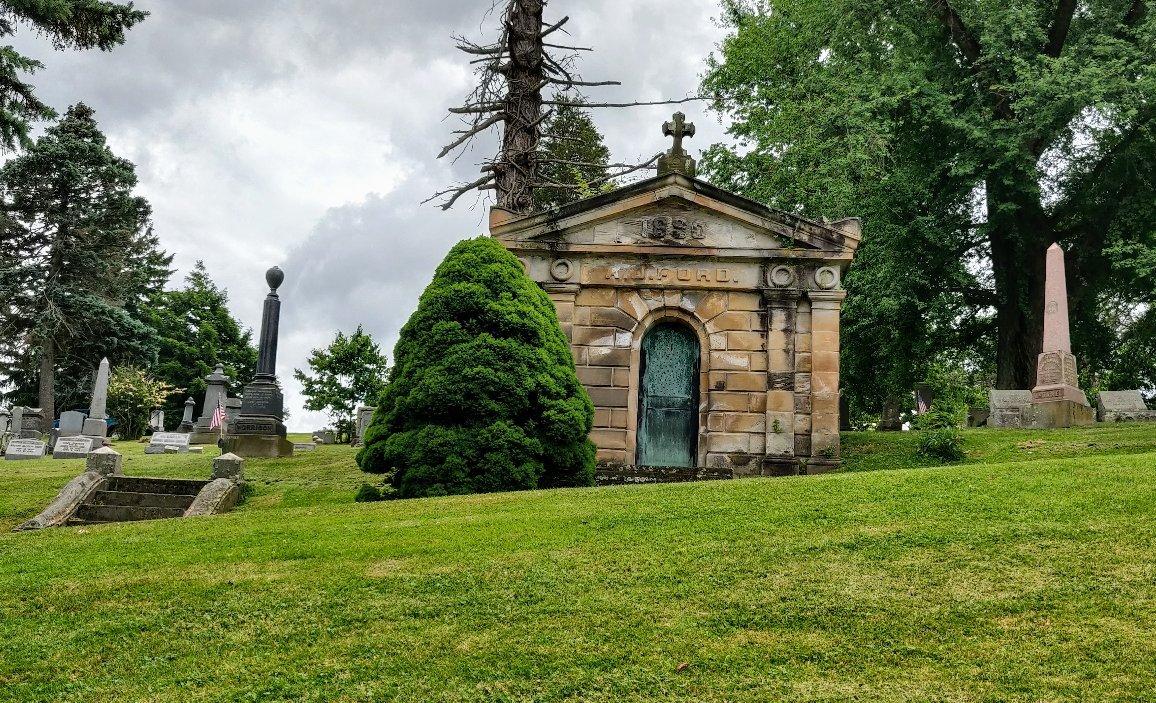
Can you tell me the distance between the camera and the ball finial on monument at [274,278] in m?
21.2

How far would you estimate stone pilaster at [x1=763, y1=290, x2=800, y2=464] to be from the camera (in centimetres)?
1510

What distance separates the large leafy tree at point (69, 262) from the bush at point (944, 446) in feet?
118

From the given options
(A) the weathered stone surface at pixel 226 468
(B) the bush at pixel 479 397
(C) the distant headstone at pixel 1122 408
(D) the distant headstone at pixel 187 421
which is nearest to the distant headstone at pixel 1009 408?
(C) the distant headstone at pixel 1122 408

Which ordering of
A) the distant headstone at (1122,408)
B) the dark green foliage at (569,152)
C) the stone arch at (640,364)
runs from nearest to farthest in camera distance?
1. the stone arch at (640,364)
2. the distant headstone at (1122,408)
3. the dark green foliage at (569,152)

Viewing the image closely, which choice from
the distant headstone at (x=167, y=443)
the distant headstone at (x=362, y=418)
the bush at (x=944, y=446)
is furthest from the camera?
the distant headstone at (x=362, y=418)

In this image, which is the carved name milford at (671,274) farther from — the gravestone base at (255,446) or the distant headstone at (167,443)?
the distant headstone at (167,443)

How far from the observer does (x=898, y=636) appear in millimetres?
5371

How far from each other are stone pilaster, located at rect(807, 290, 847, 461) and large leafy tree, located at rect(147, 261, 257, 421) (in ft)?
130

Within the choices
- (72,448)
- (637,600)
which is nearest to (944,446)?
(637,600)

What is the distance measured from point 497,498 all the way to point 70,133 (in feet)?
130

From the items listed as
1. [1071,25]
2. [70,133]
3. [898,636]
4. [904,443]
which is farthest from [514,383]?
[70,133]

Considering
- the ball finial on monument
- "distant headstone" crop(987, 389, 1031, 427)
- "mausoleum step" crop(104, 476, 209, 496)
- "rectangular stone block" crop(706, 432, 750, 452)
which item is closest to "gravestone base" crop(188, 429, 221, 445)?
the ball finial on monument

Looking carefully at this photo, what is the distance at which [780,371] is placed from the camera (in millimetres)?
15312

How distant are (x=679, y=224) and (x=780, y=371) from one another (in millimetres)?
3063
